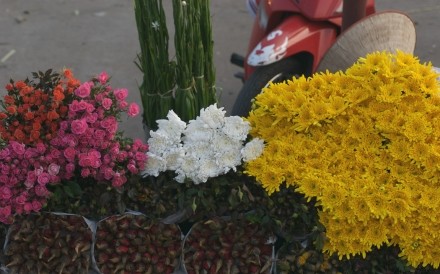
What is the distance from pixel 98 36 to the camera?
5504 millimetres

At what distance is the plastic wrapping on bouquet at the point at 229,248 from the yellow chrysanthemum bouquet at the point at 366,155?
18cm

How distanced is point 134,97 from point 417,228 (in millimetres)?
2843

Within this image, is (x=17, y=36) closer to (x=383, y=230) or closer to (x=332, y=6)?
(x=332, y=6)

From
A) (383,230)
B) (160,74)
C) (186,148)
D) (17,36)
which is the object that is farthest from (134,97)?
(383,230)

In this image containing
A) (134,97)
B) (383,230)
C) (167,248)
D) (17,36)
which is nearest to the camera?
(383,230)

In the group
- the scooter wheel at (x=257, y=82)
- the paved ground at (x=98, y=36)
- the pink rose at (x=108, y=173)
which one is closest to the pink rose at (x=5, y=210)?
the pink rose at (x=108, y=173)

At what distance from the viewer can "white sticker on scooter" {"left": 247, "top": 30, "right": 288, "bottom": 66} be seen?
292 cm

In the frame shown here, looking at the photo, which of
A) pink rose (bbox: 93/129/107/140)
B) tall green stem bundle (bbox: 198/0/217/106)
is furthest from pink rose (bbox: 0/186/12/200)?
tall green stem bundle (bbox: 198/0/217/106)

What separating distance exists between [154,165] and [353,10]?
1.22 m

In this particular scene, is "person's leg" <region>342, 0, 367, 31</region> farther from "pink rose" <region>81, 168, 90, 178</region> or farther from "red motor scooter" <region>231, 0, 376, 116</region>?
"pink rose" <region>81, 168, 90, 178</region>

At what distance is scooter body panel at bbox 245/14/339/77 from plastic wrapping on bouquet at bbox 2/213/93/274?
3.93 ft

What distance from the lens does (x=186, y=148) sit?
2205mm

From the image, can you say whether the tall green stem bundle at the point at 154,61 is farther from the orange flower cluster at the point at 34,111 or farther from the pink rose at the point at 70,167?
the pink rose at the point at 70,167

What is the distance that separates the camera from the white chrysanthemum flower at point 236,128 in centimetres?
219
